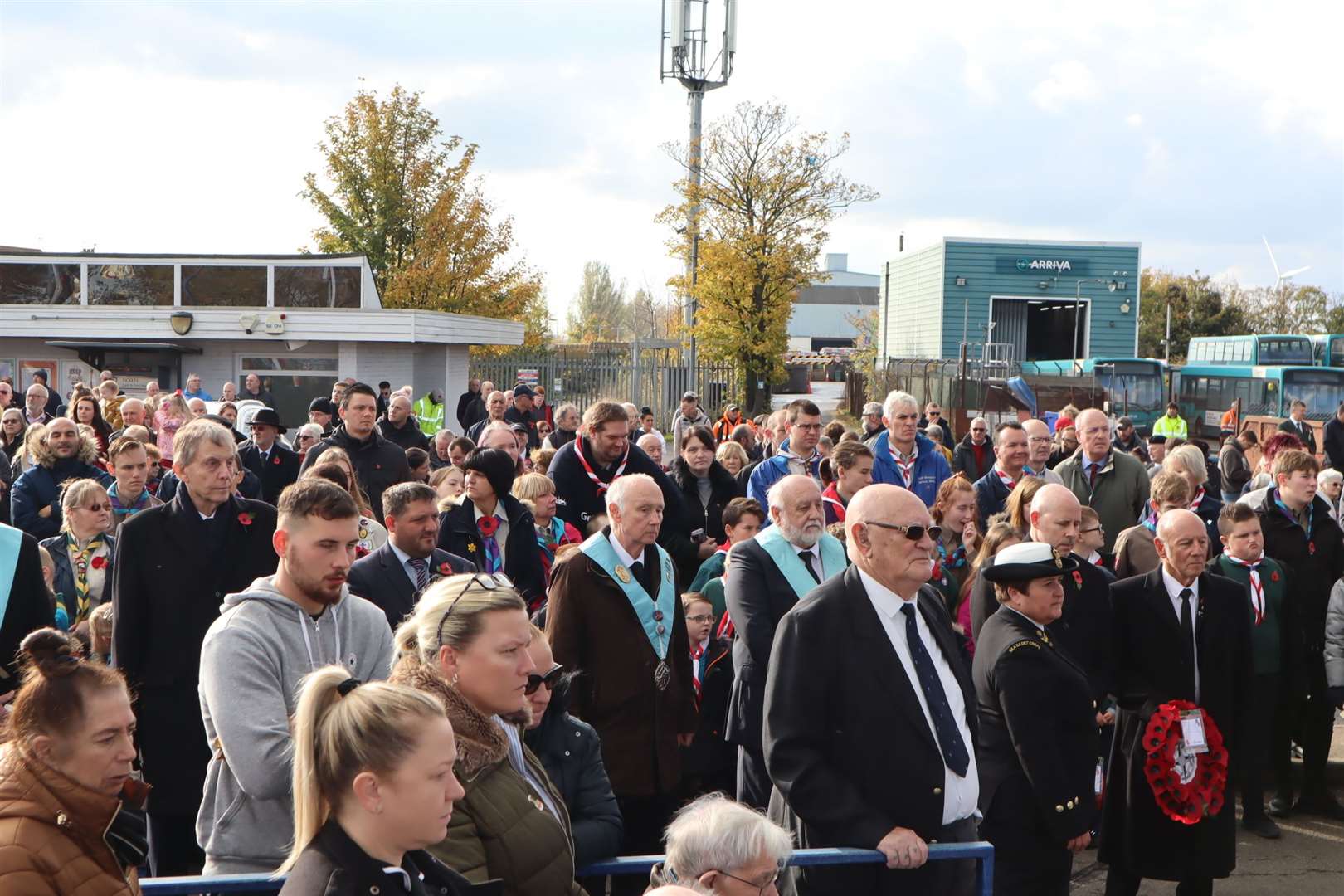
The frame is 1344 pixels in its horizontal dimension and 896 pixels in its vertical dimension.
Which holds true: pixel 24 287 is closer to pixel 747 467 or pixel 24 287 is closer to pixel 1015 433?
pixel 747 467

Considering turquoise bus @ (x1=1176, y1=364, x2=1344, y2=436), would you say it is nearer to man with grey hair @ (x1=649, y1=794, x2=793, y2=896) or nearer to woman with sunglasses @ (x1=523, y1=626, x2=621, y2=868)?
woman with sunglasses @ (x1=523, y1=626, x2=621, y2=868)

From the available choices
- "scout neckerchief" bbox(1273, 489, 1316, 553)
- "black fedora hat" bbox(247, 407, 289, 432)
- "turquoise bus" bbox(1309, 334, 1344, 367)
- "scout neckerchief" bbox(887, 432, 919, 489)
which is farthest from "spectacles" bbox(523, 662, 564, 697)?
"turquoise bus" bbox(1309, 334, 1344, 367)

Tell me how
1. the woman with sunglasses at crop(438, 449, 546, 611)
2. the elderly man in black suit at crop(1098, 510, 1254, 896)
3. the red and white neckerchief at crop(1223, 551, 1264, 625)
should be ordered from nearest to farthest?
the elderly man in black suit at crop(1098, 510, 1254, 896), the woman with sunglasses at crop(438, 449, 546, 611), the red and white neckerchief at crop(1223, 551, 1264, 625)

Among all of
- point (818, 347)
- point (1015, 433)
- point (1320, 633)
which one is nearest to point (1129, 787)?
point (1320, 633)

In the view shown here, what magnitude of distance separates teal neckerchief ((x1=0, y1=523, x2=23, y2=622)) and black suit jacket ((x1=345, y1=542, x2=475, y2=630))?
126 cm

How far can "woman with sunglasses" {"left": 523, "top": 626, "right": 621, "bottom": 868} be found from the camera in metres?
3.72

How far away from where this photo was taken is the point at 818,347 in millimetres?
123812

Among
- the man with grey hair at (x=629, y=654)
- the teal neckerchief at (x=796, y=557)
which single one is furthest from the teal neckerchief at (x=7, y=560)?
the teal neckerchief at (x=796, y=557)

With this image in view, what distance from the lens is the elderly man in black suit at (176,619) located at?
4812 mm

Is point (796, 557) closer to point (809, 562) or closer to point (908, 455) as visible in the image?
point (809, 562)

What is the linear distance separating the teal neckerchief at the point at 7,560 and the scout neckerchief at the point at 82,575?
91.5 inches

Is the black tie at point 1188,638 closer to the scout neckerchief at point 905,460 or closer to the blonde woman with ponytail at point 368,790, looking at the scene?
the scout neckerchief at point 905,460

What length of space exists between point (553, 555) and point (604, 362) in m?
22.8

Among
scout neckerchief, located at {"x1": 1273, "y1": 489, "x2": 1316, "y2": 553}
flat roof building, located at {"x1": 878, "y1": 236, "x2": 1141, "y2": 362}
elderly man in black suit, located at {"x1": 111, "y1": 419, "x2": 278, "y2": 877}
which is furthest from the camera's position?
flat roof building, located at {"x1": 878, "y1": 236, "x2": 1141, "y2": 362}
